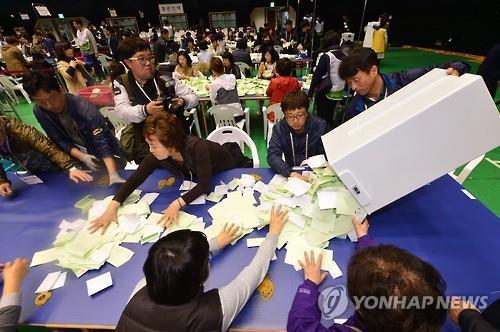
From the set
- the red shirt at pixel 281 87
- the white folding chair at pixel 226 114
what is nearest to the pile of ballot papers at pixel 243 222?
the white folding chair at pixel 226 114

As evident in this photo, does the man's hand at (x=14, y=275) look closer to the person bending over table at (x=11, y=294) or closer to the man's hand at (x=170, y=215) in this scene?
the person bending over table at (x=11, y=294)

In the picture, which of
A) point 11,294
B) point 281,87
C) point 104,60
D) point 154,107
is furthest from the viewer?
point 104,60

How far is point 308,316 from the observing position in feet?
3.03

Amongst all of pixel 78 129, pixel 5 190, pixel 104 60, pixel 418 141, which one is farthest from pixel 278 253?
pixel 104 60

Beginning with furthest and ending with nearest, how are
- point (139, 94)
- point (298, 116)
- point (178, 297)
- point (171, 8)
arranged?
point (171, 8), point (139, 94), point (298, 116), point (178, 297)

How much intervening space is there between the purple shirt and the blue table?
0.24ft

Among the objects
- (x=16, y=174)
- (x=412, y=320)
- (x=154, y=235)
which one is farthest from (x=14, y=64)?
(x=412, y=320)

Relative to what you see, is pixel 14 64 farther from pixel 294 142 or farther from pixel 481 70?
pixel 481 70

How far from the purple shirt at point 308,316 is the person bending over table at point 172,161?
86 cm

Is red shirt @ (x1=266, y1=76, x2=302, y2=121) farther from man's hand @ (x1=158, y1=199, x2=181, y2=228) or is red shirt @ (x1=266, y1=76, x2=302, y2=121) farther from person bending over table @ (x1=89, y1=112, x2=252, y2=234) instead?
man's hand @ (x1=158, y1=199, x2=181, y2=228)

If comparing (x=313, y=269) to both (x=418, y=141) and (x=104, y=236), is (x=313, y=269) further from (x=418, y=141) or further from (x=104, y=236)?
(x=104, y=236)

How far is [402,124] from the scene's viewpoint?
94 centimetres

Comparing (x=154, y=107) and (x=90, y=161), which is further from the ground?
(x=154, y=107)

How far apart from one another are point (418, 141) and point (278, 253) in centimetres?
81
